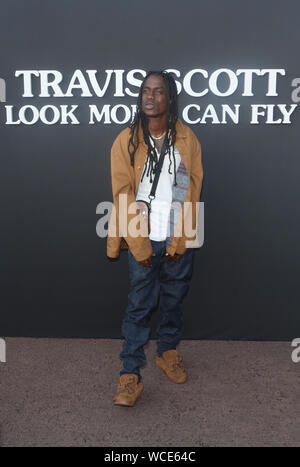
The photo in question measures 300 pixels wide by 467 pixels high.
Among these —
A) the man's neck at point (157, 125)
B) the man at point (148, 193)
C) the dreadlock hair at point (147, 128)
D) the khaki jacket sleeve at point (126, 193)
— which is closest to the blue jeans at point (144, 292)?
the man at point (148, 193)

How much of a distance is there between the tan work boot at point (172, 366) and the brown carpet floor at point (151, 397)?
4cm

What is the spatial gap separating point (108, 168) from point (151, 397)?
1.39 metres

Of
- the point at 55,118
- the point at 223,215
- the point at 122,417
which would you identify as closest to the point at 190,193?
the point at 223,215

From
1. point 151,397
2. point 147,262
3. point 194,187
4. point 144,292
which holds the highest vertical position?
point 194,187

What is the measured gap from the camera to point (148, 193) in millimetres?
2316

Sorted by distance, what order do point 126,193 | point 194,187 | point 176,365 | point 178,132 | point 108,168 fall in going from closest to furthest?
point 126,193 < point 178,132 < point 194,187 < point 176,365 < point 108,168

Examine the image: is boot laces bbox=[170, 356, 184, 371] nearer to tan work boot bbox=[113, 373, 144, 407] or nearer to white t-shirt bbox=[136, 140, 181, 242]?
tan work boot bbox=[113, 373, 144, 407]

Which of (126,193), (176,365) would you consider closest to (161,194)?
(126,193)

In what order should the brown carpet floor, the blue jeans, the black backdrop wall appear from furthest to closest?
the black backdrop wall < the blue jeans < the brown carpet floor

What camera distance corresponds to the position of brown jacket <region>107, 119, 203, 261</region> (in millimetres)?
2246

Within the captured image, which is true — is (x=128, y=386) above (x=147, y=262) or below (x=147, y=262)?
below

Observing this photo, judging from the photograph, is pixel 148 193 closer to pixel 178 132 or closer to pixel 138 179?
pixel 138 179

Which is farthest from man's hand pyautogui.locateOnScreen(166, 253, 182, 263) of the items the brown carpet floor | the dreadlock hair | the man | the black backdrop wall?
the brown carpet floor
